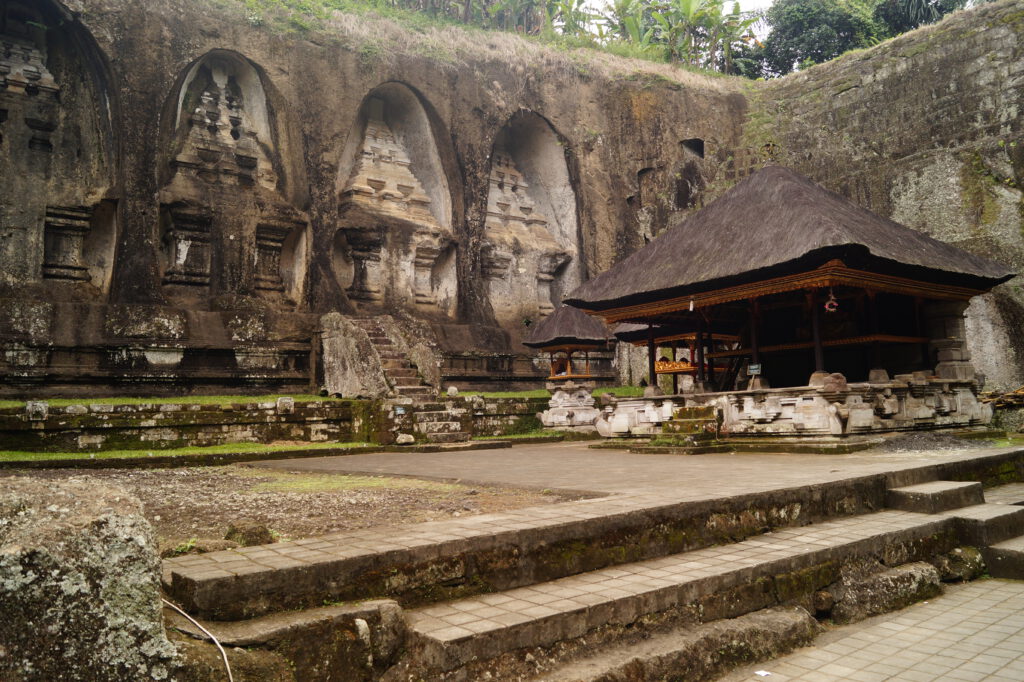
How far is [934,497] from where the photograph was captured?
18.3 feet

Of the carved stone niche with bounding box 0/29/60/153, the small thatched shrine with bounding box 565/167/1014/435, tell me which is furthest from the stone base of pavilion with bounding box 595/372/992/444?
the carved stone niche with bounding box 0/29/60/153

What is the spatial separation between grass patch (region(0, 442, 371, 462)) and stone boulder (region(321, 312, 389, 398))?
131 centimetres

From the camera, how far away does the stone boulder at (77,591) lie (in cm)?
194

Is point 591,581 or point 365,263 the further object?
point 365,263

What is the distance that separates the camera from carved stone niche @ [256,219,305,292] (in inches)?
667

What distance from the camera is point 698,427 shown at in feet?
35.5

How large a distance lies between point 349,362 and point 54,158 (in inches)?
328

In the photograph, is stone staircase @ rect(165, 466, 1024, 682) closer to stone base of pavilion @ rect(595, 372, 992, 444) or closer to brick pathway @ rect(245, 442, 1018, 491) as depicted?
brick pathway @ rect(245, 442, 1018, 491)

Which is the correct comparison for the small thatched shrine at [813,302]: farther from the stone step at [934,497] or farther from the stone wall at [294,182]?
the stone wall at [294,182]

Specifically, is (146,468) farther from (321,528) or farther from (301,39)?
(301,39)

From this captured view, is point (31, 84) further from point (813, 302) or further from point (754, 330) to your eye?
point (813, 302)

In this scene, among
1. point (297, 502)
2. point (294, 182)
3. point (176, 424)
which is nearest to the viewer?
point (297, 502)

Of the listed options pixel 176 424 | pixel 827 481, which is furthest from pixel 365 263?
pixel 827 481

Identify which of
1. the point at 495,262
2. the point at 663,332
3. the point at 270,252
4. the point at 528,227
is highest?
the point at 528,227
